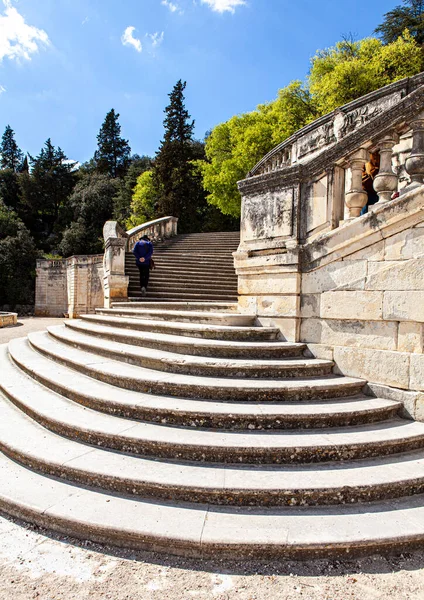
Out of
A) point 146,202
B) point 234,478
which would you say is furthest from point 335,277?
point 146,202

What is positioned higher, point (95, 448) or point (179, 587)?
point (95, 448)

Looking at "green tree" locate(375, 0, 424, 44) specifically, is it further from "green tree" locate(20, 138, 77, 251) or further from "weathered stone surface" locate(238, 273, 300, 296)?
"green tree" locate(20, 138, 77, 251)

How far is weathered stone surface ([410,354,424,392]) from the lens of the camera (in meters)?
3.49

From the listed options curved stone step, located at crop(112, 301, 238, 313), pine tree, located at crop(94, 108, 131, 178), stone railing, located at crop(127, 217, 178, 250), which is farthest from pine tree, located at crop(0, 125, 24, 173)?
curved stone step, located at crop(112, 301, 238, 313)

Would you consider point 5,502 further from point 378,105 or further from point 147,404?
point 378,105

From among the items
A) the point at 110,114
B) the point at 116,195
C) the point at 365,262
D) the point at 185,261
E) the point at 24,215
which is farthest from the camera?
the point at 110,114

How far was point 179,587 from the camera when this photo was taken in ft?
6.55

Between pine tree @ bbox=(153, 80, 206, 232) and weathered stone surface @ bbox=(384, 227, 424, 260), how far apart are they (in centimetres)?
2630

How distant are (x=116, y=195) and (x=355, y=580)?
39371 mm

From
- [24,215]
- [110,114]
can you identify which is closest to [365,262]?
[24,215]

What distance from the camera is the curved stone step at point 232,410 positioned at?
3.20 metres

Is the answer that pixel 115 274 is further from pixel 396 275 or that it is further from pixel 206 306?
pixel 396 275

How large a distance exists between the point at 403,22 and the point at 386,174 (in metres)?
29.1

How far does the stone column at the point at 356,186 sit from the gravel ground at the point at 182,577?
3284mm
